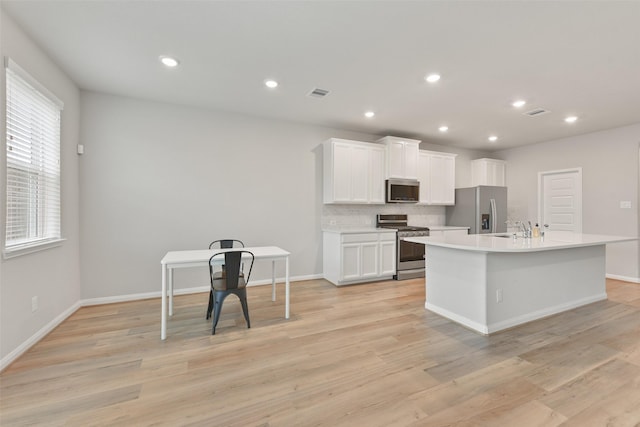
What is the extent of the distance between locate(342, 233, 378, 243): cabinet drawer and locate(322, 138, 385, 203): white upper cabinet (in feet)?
2.04

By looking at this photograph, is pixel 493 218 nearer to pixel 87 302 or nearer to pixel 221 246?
pixel 221 246

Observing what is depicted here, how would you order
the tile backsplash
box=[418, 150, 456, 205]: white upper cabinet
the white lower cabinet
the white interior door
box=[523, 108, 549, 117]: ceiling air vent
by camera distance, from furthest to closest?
box=[418, 150, 456, 205]: white upper cabinet → the white interior door → the tile backsplash → the white lower cabinet → box=[523, 108, 549, 117]: ceiling air vent

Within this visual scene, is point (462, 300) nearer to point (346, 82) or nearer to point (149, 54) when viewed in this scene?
point (346, 82)

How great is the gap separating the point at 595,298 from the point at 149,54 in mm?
6012

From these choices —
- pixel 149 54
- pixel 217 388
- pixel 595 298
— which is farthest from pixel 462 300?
pixel 149 54

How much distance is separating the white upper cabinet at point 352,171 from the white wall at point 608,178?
3.76 metres

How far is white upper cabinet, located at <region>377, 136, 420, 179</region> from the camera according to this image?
5.21 meters

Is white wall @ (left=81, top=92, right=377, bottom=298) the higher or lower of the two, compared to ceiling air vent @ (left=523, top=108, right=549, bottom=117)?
lower

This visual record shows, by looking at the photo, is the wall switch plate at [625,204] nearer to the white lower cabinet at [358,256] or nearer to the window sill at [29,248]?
the white lower cabinet at [358,256]

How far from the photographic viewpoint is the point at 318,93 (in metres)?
3.66

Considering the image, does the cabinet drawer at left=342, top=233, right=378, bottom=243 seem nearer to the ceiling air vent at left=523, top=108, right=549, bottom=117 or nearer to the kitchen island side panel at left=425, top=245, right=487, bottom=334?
the kitchen island side panel at left=425, top=245, right=487, bottom=334

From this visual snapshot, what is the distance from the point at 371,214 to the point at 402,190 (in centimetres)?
73

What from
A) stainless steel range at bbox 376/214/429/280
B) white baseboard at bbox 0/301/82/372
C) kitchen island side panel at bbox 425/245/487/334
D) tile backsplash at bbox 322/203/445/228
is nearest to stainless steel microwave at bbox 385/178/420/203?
tile backsplash at bbox 322/203/445/228

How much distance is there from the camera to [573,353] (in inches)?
96.2
